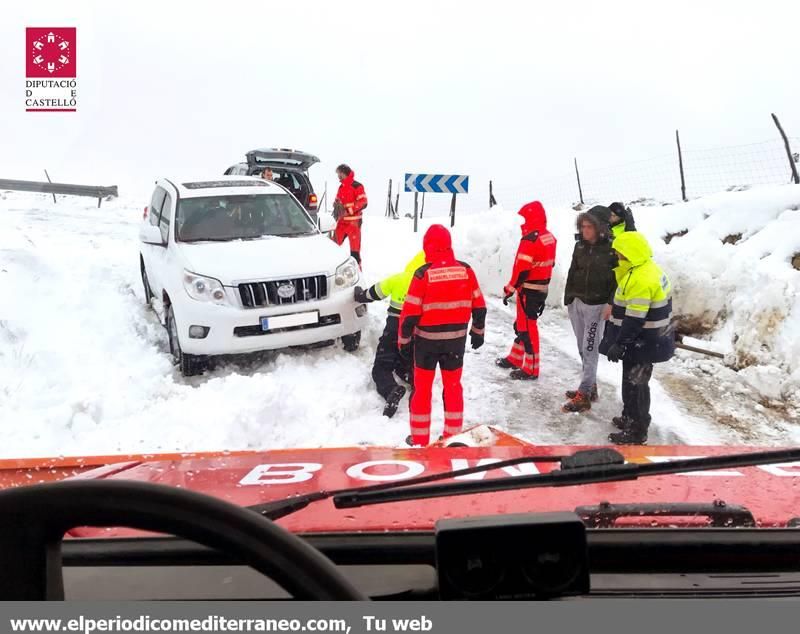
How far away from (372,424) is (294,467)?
3.36 metres

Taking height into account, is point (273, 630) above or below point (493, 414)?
above

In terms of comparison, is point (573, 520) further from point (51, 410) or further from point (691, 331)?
point (691, 331)

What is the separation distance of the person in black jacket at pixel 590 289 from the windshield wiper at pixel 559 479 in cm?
415

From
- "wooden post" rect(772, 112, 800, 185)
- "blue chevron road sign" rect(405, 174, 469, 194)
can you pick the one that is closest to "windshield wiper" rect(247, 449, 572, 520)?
"blue chevron road sign" rect(405, 174, 469, 194)

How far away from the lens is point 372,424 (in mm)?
5617

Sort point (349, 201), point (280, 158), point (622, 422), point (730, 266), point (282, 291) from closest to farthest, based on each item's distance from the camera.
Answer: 1. point (622, 422)
2. point (282, 291)
3. point (730, 266)
4. point (349, 201)
5. point (280, 158)

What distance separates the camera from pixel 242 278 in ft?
19.8

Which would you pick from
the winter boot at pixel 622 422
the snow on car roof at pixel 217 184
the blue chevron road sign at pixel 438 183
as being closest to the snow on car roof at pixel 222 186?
the snow on car roof at pixel 217 184

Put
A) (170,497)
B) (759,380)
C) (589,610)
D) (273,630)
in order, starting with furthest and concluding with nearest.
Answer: (759,380) < (589,610) < (273,630) < (170,497)

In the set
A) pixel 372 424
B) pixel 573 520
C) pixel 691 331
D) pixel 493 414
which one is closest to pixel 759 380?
pixel 691 331

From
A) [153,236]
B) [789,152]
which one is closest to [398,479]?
[153,236]

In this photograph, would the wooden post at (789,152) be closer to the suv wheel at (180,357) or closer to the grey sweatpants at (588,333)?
the grey sweatpants at (588,333)

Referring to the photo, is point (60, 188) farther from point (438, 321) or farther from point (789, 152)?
point (789, 152)

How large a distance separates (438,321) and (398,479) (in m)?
2.92
